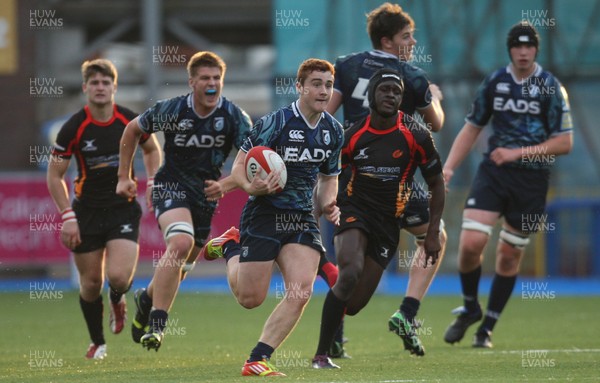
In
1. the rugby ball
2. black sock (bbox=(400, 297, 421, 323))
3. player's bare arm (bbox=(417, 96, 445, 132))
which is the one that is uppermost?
player's bare arm (bbox=(417, 96, 445, 132))

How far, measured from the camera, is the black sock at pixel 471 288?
11.2 metres

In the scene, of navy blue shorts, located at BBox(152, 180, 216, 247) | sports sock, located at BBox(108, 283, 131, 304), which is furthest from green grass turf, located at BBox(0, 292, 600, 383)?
navy blue shorts, located at BBox(152, 180, 216, 247)

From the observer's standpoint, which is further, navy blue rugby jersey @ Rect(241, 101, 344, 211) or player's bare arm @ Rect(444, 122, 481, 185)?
player's bare arm @ Rect(444, 122, 481, 185)

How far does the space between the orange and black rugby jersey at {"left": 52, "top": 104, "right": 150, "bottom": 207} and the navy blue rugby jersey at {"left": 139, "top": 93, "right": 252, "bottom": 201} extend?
499 millimetres

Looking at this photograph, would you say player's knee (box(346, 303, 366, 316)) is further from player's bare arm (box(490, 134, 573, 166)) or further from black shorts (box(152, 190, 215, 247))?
player's bare arm (box(490, 134, 573, 166))

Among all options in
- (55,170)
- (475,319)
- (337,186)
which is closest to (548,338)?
(475,319)

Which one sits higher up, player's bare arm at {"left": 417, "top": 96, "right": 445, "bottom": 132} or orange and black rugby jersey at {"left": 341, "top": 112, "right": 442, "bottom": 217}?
player's bare arm at {"left": 417, "top": 96, "right": 445, "bottom": 132}

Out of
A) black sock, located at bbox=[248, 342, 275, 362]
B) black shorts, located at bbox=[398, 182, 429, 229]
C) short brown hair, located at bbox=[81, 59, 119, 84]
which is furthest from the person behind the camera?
short brown hair, located at bbox=[81, 59, 119, 84]

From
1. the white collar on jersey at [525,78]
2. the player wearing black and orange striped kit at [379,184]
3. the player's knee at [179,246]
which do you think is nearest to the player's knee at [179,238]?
the player's knee at [179,246]

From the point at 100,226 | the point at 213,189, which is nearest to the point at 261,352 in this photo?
the point at 213,189

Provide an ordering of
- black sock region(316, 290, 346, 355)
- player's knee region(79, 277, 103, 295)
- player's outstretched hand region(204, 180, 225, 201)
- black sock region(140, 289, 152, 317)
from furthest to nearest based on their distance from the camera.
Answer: player's knee region(79, 277, 103, 295) → black sock region(140, 289, 152, 317) → black sock region(316, 290, 346, 355) → player's outstretched hand region(204, 180, 225, 201)

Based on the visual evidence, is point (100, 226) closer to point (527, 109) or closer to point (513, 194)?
point (513, 194)

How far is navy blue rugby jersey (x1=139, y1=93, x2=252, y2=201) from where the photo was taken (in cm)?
997

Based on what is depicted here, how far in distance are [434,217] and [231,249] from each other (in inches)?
59.7
